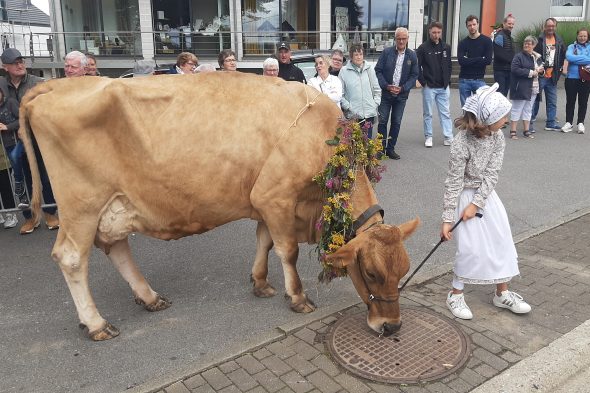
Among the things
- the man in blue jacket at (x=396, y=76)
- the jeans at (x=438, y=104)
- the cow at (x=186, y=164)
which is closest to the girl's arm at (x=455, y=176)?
the cow at (x=186, y=164)

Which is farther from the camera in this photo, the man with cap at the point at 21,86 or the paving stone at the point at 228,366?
the man with cap at the point at 21,86

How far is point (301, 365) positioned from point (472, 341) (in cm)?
129

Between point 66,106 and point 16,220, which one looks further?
point 16,220

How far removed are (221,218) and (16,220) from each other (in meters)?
4.02

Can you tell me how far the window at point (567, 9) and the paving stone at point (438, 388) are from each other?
2384cm

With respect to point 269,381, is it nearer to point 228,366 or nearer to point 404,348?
point 228,366

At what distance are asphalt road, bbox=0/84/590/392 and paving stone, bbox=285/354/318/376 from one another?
1.14ft

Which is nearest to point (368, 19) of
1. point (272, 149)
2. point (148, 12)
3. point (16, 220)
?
point (148, 12)

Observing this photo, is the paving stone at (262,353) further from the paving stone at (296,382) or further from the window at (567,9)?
the window at (567,9)

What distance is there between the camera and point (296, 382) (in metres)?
3.47

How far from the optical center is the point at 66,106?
12.3 feet

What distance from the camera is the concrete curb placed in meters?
3.38

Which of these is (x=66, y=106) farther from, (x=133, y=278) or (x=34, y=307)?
(x=34, y=307)

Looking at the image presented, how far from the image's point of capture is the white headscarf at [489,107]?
3.94m
